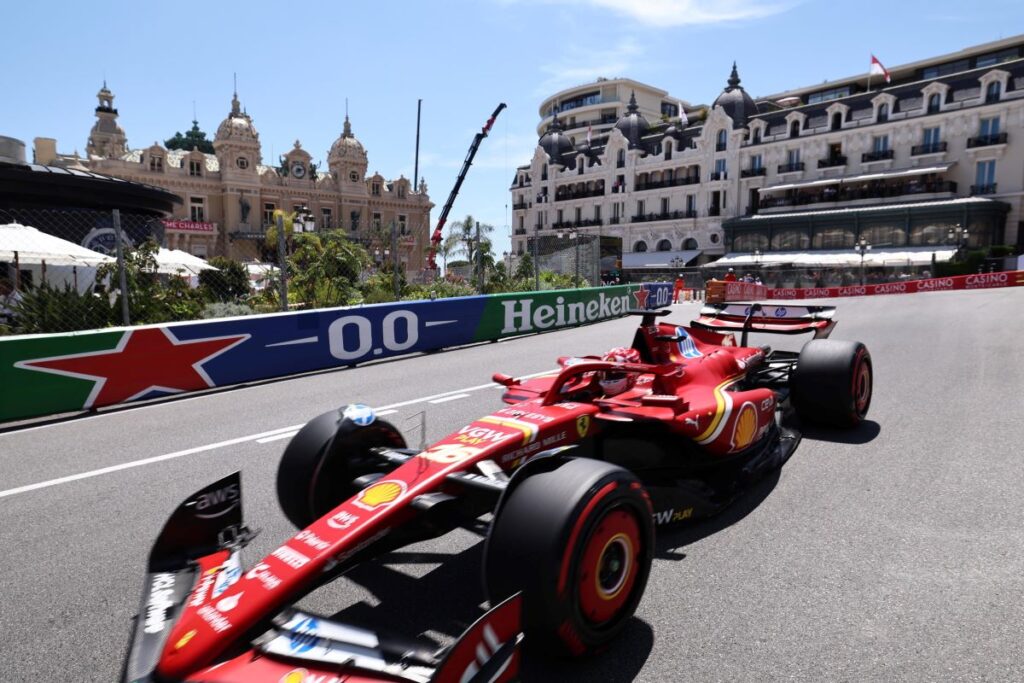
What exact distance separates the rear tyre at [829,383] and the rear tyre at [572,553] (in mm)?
3393

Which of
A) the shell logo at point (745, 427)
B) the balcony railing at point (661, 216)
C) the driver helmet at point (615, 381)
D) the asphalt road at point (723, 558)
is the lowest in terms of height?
the asphalt road at point (723, 558)

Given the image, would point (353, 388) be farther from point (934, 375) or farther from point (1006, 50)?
point (1006, 50)

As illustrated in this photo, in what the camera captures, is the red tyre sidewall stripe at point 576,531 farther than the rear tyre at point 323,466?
No

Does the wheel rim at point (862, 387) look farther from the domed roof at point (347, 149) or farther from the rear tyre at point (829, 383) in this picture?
the domed roof at point (347, 149)

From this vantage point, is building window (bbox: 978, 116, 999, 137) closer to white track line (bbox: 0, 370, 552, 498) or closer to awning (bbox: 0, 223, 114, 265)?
white track line (bbox: 0, 370, 552, 498)

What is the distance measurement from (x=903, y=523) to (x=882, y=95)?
50569mm

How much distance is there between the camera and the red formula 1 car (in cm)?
208

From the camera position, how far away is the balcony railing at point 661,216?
55.0m

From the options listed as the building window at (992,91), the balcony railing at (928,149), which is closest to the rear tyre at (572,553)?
the balcony railing at (928,149)

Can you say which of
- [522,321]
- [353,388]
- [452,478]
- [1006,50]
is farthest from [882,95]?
[452,478]

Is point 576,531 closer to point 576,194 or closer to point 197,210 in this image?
point 197,210

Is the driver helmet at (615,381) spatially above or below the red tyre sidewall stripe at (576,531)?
above

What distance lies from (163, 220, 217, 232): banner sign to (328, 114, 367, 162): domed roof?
48.2 feet

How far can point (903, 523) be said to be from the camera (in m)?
3.84
